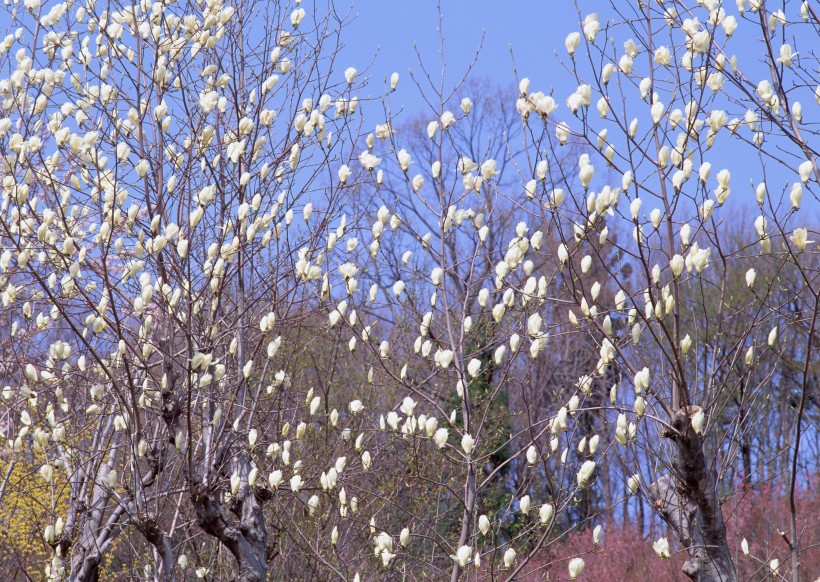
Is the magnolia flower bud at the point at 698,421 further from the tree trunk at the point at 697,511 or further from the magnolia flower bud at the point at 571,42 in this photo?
the magnolia flower bud at the point at 571,42

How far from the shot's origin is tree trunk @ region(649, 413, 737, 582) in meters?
3.78

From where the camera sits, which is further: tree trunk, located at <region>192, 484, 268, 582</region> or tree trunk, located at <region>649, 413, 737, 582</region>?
tree trunk, located at <region>192, 484, 268, 582</region>

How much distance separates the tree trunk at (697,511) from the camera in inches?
149

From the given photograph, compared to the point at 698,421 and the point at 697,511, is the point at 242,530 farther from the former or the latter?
the point at 698,421

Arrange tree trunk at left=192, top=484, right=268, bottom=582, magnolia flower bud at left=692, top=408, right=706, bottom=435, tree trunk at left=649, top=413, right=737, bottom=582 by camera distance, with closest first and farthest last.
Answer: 1. magnolia flower bud at left=692, top=408, right=706, bottom=435
2. tree trunk at left=649, top=413, right=737, bottom=582
3. tree trunk at left=192, top=484, right=268, bottom=582

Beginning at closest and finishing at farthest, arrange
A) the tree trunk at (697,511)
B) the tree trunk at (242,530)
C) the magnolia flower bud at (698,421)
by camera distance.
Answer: the magnolia flower bud at (698,421) → the tree trunk at (697,511) → the tree trunk at (242,530)

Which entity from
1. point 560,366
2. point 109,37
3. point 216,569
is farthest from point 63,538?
point 560,366

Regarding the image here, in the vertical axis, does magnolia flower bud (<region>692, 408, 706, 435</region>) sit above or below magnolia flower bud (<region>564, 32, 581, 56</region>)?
below

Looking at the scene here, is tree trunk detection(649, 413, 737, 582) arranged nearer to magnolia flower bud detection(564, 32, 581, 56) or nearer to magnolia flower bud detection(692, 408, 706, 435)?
magnolia flower bud detection(692, 408, 706, 435)

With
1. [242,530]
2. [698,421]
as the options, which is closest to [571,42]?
[698,421]

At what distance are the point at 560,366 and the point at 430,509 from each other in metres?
8.42

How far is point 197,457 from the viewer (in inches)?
199

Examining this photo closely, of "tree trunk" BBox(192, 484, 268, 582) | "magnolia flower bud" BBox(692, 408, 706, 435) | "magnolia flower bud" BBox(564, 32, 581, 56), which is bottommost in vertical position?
"tree trunk" BBox(192, 484, 268, 582)

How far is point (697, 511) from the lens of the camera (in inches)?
154
